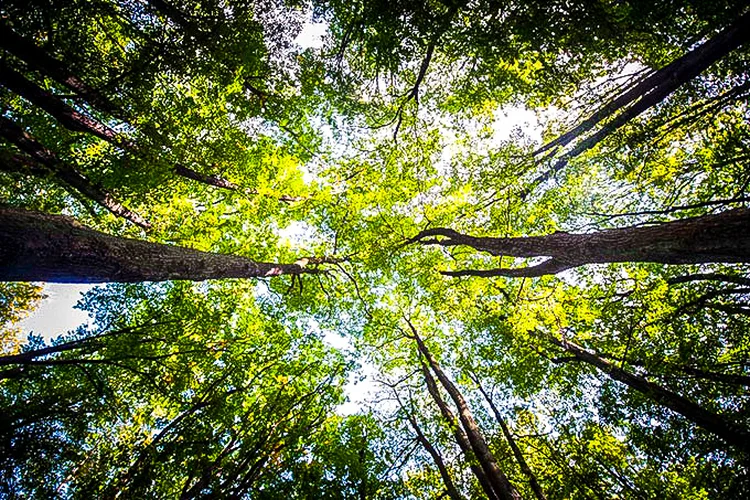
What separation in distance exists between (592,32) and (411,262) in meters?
7.45

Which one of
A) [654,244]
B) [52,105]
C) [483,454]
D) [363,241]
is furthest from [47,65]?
[483,454]

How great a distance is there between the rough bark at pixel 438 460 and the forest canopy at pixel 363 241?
0.43 feet

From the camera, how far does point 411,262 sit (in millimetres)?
10461

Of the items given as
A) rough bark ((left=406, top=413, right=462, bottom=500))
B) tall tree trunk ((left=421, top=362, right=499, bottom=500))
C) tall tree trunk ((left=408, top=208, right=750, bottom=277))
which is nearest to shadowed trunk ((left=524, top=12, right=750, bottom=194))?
tall tree trunk ((left=408, top=208, right=750, bottom=277))

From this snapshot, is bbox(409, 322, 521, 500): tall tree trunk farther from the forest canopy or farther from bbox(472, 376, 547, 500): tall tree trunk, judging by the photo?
bbox(472, 376, 547, 500): tall tree trunk

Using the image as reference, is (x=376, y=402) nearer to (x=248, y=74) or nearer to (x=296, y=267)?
(x=296, y=267)

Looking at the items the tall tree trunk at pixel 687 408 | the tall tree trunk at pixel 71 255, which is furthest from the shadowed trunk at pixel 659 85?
the tall tree trunk at pixel 71 255

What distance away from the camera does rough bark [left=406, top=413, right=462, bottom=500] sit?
837 cm

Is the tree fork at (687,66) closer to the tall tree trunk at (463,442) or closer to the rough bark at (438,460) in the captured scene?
the tall tree trunk at (463,442)

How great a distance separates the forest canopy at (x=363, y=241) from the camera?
4.19 meters

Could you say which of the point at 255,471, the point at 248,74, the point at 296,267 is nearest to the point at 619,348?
the point at 255,471

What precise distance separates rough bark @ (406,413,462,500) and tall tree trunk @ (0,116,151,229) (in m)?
11.3

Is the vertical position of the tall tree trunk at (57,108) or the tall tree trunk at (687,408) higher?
the tall tree trunk at (57,108)

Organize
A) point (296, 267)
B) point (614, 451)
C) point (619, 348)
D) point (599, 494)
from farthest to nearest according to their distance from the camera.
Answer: point (614, 451)
point (296, 267)
point (599, 494)
point (619, 348)
